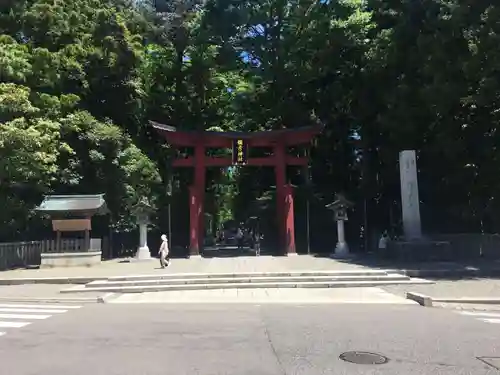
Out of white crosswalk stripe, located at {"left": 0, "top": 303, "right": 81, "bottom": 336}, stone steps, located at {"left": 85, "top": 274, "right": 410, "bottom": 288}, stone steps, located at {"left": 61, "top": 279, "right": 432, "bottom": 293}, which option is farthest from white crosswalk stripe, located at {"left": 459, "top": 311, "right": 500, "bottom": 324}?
white crosswalk stripe, located at {"left": 0, "top": 303, "right": 81, "bottom": 336}

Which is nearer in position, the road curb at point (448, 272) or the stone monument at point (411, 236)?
the road curb at point (448, 272)

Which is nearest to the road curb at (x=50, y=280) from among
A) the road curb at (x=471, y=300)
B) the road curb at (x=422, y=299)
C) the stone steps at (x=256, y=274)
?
the stone steps at (x=256, y=274)

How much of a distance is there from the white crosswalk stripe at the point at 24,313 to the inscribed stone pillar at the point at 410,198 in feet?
53.5

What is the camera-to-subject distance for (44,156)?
21.8 meters

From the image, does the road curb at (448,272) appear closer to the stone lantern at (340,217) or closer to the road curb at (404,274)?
the road curb at (404,274)

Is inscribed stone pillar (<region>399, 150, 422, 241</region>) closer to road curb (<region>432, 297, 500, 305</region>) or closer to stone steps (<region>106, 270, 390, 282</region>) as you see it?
stone steps (<region>106, 270, 390, 282</region>)

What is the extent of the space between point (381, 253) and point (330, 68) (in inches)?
479

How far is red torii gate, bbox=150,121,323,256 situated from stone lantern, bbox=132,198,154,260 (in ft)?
7.46

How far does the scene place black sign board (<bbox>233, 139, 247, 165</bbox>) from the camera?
27.5m

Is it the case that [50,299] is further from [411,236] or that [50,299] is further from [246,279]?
[411,236]

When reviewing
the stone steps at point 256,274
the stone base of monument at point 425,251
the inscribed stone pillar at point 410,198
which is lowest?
the stone steps at point 256,274

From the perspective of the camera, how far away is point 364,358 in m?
6.81

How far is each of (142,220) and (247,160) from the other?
21.2ft

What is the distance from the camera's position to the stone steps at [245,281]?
651 inches
